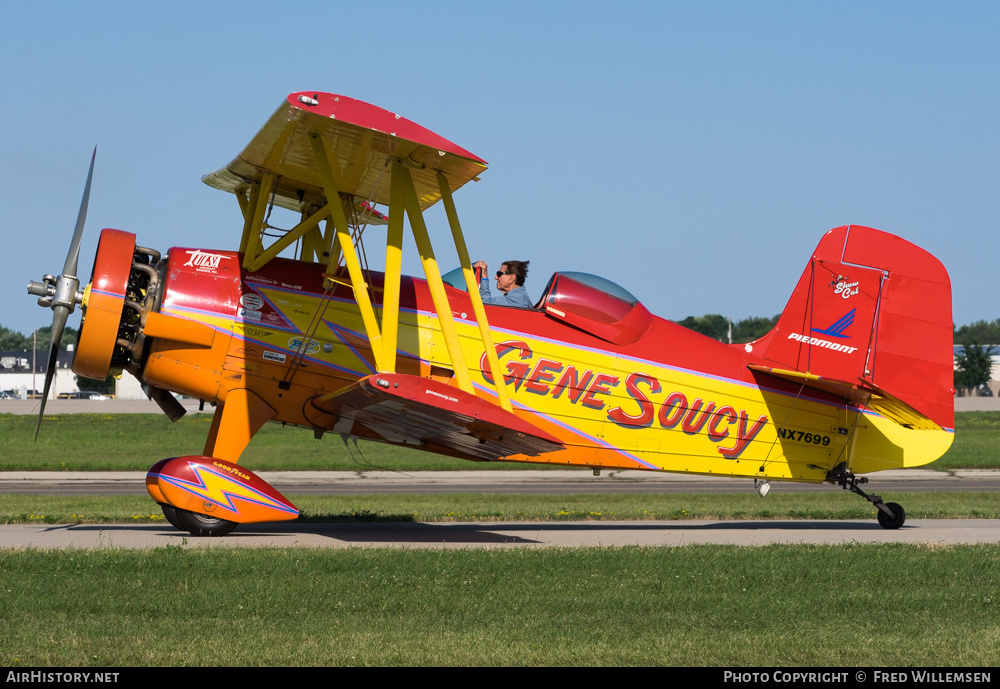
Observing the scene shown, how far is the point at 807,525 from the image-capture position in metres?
13.3

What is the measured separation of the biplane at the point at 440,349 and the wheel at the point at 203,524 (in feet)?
0.06

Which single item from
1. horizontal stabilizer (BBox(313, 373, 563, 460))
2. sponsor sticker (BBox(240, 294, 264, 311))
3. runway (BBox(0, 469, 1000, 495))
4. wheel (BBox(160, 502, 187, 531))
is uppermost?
sponsor sticker (BBox(240, 294, 264, 311))

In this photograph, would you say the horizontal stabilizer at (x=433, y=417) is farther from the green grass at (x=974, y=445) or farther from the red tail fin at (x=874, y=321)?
the green grass at (x=974, y=445)

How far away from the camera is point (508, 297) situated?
1121cm

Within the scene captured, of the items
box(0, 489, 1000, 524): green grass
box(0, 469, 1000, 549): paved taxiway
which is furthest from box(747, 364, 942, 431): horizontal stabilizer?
box(0, 489, 1000, 524): green grass

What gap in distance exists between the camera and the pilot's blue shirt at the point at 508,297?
11.1m

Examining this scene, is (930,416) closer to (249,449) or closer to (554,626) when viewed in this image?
(554,626)

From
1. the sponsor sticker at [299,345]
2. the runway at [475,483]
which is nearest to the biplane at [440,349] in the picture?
the sponsor sticker at [299,345]

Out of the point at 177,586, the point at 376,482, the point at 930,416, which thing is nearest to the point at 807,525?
the point at 930,416

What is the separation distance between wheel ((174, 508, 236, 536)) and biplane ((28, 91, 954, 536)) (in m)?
0.02

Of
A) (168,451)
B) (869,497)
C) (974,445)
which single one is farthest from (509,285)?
(974,445)

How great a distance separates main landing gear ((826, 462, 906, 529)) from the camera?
12.0 meters

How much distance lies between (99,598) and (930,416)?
32.5 ft

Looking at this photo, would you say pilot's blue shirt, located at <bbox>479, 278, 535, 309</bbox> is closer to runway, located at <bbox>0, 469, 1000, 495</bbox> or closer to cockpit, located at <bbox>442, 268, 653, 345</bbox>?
cockpit, located at <bbox>442, 268, 653, 345</bbox>
